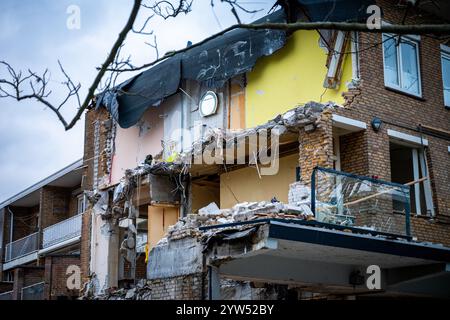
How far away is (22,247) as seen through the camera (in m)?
32.8

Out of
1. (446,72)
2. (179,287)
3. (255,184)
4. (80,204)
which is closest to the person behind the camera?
(179,287)

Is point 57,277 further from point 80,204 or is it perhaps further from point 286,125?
point 286,125

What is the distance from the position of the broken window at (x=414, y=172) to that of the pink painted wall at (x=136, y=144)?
6.40m

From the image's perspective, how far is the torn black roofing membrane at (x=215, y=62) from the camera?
15.6m

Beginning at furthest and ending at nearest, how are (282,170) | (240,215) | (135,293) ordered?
(282,170), (135,293), (240,215)

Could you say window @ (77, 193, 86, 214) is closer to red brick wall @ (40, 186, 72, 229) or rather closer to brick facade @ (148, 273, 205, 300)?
red brick wall @ (40, 186, 72, 229)

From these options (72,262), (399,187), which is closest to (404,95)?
(399,187)

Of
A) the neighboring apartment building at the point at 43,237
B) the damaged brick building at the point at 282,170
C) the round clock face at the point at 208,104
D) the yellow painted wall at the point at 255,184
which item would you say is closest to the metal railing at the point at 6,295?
the neighboring apartment building at the point at 43,237

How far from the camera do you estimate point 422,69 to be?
17141 millimetres

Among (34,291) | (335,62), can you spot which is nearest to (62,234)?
(34,291)

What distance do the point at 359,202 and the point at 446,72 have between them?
19.9 feet

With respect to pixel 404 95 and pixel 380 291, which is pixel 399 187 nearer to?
pixel 380 291

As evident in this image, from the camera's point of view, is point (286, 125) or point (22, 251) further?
point (22, 251)

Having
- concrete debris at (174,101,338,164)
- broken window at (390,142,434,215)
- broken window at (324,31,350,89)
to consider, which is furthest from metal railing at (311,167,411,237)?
broken window at (324,31,350,89)
